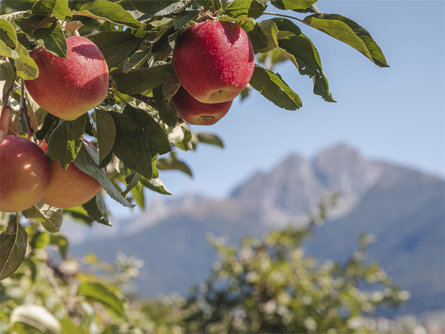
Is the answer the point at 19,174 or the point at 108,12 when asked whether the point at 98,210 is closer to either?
the point at 19,174

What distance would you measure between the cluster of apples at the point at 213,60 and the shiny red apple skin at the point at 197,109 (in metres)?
0.06

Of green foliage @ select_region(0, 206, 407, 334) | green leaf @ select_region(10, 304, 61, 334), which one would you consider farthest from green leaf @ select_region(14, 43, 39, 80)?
green foliage @ select_region(0, 206, 407, 334)

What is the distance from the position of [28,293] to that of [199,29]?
1.79m

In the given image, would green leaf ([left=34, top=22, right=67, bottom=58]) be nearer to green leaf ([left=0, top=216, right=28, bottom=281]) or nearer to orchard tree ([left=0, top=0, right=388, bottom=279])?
orchard tree ([left=0, top=0, right=388, bottom=279])

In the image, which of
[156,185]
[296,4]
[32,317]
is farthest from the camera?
[32,317]

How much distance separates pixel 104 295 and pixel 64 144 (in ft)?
3.92

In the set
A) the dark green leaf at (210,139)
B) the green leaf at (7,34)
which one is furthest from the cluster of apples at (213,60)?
the dark green leaf at (210,139)

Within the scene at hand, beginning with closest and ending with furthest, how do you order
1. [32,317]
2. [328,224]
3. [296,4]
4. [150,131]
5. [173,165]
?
[296,4], [150,131], [32,317], [173,165], [328,224]

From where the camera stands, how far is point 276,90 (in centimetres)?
84

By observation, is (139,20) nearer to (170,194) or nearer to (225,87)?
(225,87)

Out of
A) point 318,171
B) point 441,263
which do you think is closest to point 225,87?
point 441,263

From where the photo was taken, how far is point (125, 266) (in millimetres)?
4016

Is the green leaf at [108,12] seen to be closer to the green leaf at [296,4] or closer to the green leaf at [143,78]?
the green leaf at [143,78]

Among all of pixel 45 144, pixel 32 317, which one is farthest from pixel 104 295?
pixel 45 144
